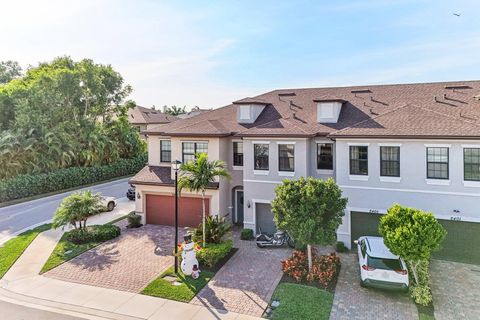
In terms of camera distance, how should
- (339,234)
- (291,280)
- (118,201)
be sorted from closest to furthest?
(291,280)
(339,234)
(118,201)

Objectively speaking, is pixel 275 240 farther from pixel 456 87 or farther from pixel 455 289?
pixel 456 87

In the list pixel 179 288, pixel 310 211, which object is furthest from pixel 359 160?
pixel 179 288

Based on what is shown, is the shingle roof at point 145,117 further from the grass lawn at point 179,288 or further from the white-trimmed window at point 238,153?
the grass lawn at point 179,288

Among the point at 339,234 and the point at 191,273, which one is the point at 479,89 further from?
the point at 191,273

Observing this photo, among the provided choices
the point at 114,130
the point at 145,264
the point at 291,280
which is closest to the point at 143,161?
the point at 114,130

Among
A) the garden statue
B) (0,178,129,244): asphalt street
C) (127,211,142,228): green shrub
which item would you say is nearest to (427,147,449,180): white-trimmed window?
the garden statue

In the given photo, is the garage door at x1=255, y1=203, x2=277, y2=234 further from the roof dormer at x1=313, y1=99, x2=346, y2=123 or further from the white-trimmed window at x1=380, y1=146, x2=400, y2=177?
the white-trimmed window at x1=380, y1=146, x2=400, y2=177
